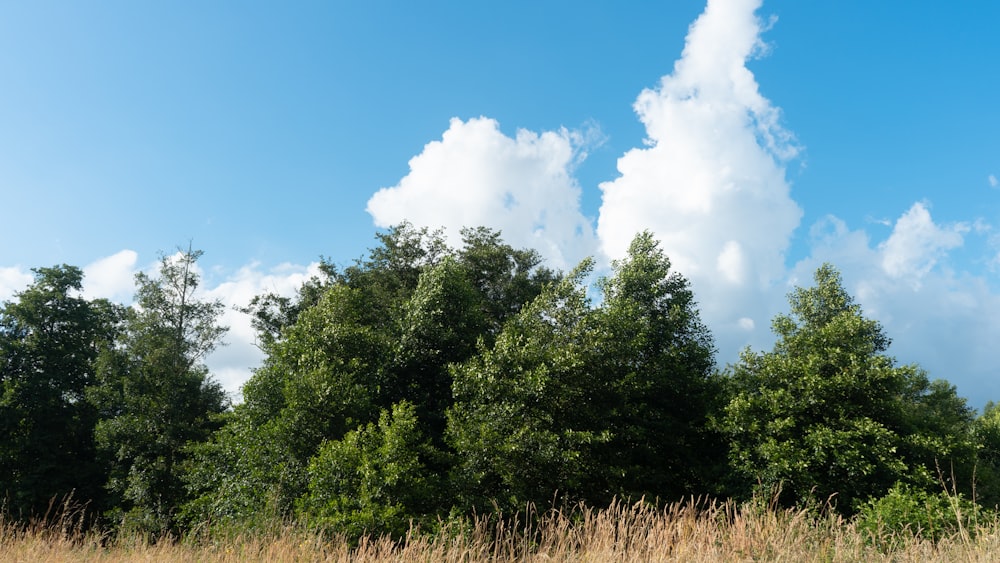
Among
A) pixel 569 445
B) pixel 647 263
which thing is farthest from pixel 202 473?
pixel 647 263

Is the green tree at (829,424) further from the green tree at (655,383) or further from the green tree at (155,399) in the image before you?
the green tree at (155,399)

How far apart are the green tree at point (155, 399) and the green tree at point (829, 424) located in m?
24.9

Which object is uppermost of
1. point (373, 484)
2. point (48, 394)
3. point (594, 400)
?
point (594, 400)

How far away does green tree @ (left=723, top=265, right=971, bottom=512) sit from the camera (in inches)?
882

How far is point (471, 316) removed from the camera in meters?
25.8

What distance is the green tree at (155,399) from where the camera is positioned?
3148 centimetres

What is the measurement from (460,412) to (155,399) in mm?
21275

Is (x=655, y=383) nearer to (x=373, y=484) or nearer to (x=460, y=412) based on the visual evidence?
(x=460, y=412)

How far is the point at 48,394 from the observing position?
32781 mm

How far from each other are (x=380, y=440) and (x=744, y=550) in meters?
15.5

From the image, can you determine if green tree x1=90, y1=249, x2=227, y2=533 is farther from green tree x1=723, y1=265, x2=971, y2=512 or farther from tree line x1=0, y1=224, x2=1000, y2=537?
green tree x1=723, y1=265, x2=971, y2=512

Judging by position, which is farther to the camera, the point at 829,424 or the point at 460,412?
the point at 829,424

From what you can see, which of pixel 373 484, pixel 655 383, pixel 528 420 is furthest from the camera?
pixel 655 383

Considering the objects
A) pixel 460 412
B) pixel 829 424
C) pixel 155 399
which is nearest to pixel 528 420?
pixel 460 412
